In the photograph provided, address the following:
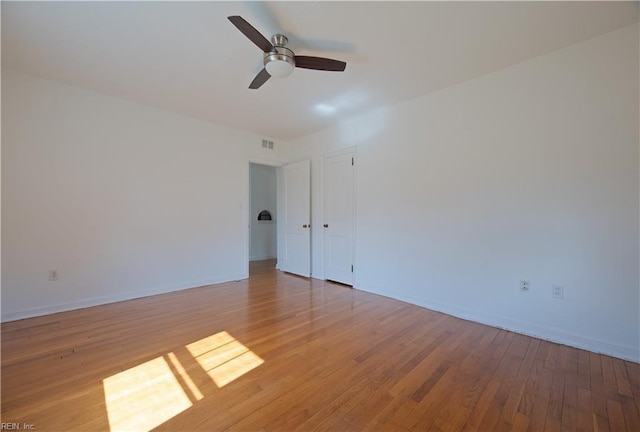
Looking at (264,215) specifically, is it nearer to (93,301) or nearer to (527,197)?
(93,301)

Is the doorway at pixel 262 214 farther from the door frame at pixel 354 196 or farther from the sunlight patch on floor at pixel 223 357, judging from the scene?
the sunlight patch on floor at pixel 223 357

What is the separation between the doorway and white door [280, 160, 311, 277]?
1.60m

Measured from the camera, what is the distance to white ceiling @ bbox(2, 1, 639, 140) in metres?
1.96

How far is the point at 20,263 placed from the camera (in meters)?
2.84

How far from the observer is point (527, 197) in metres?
2.55

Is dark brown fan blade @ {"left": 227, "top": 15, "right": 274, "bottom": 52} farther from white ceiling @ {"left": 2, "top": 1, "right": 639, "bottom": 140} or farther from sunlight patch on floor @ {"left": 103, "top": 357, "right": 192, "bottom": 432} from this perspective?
sunlight patch on floor @ {"left": 103, "top": 357, "right": 192, "bottom": 432}

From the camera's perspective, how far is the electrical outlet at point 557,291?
7.76 feet

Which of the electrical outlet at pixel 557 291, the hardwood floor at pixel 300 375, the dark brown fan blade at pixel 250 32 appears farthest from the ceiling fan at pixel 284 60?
the electrical outlet at pixel 557 291

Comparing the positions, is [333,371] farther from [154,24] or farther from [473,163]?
[154,24]

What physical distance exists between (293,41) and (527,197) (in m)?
2.66

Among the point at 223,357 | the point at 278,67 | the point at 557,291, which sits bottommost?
the point at 223,357

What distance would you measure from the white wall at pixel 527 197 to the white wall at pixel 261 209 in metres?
4.08

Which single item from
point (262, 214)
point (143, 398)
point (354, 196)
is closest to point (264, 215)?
point (262, 214)

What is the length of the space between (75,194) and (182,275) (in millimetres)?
1690
